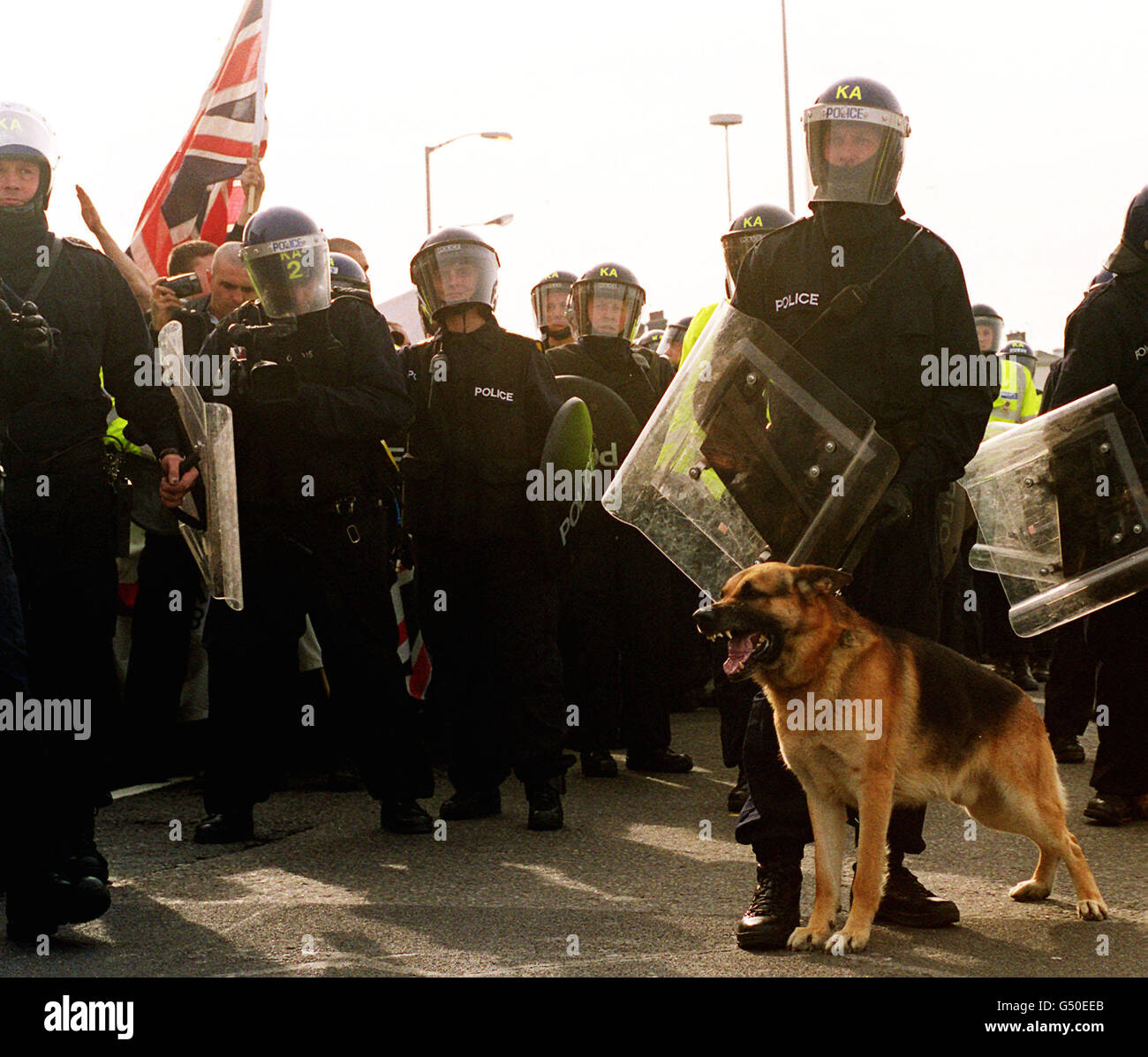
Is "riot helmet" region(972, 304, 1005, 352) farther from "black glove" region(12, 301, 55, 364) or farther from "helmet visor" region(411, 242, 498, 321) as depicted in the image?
"black glove" region(12, 301, 55, 364)

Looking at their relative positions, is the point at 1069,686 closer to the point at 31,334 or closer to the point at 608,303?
the point at 608,303

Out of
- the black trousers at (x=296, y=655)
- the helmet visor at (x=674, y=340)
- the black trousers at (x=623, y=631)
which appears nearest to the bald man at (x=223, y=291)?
the black trousers at (x=296, y=655)

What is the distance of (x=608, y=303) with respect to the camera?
26.0 feet

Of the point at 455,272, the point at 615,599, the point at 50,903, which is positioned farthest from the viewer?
the point at 615,599

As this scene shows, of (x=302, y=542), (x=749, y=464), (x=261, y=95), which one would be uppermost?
(x=261, y=95)

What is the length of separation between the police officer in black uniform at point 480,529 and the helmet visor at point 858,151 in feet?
7.11

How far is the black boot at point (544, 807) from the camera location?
6070 millimetres

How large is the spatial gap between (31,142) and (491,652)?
2.68 metres

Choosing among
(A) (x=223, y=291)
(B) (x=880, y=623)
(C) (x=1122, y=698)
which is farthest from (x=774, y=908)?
(A) (x=223, y=291)

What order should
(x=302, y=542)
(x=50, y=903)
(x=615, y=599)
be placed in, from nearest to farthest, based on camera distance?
(x=50, y=903) < (x=302, y=542) < (x=615, y=599)

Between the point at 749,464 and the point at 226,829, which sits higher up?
the point at 749,464

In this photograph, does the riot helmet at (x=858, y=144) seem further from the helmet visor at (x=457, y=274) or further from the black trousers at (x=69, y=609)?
the black trousers at (x=69, y=609)

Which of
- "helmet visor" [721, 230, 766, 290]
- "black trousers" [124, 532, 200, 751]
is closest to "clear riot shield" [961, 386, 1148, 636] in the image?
"helmet visor" [721, 230, 766, 290]

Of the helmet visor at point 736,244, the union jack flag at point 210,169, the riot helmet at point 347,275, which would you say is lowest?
the riot helmet at point 347,275
